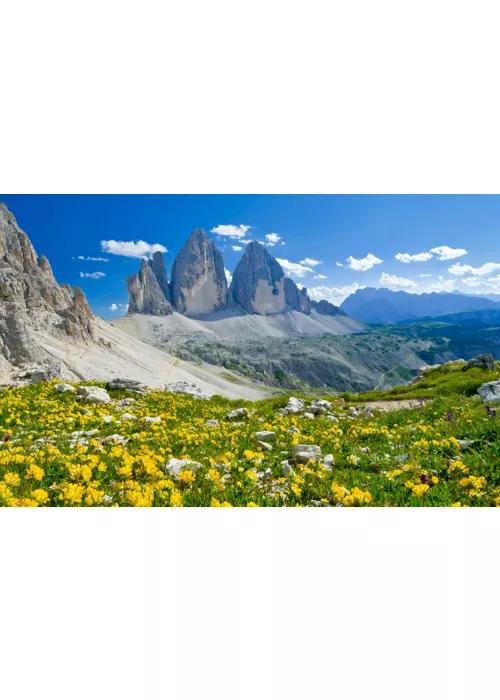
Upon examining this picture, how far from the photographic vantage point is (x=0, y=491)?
3.06m

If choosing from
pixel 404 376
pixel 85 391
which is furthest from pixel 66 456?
pixel 404 376

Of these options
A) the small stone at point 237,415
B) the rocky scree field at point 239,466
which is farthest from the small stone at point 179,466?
the small stone at point 237,415

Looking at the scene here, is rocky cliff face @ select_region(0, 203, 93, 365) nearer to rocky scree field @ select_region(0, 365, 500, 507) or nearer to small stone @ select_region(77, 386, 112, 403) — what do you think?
small stone @ select_region(77, 386, 112, 403)

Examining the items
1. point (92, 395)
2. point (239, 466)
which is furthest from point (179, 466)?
point (92, 395)

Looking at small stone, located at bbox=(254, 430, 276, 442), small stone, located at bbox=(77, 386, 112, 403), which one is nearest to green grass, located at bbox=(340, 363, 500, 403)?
small stone, located at bbox=(254, 430, 276, 442)

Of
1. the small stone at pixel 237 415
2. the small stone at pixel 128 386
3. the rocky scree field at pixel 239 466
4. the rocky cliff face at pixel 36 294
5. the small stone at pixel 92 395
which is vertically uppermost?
the rocky cliff face at pixel 36 294

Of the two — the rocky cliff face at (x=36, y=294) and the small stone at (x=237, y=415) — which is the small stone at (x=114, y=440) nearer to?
the small stone at (x=237, y=415)

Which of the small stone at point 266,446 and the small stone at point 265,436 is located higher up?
the small stone at point 265,436

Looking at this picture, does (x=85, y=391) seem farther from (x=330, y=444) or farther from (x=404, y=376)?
(x=404, y=376)

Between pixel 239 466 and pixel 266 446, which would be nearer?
pixel 239 466

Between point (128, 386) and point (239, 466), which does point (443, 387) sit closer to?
point (128, 386)

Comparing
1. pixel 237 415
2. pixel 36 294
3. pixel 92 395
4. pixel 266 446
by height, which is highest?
pixel 36 294

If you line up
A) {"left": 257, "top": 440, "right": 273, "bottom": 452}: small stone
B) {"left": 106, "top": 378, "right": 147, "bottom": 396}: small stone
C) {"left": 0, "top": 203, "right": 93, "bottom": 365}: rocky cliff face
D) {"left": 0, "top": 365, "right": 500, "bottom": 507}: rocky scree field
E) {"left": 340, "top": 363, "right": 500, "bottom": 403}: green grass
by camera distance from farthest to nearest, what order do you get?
{"left": 0, "top": 203, "right": 93, "bottom": 365}: rocky cliff face
{"left": 340, "top": 363, "right": 500, "bottom": 403}: green grass
{"left": 106, "top": 378, "right": 147, "bottom": 396}: small stone
{"left": 257, "top": 440, "right": 273, "bottom": 452}: small stone
{"left": 0, "top": 365, "right": 500, "bottom": 507}: rocky scree field

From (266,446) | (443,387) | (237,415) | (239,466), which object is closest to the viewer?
(239,466)
